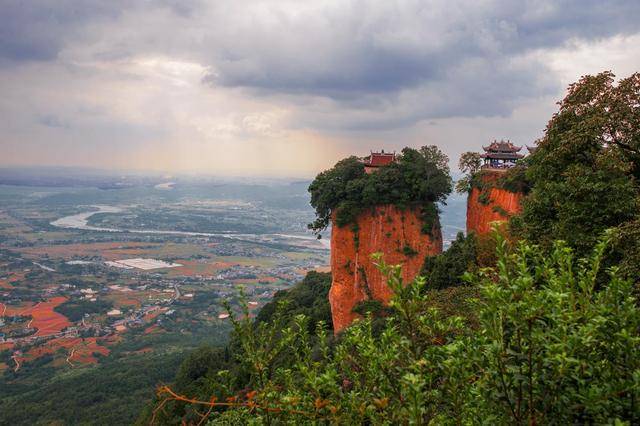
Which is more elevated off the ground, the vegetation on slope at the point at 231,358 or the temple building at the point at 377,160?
the temple building at the point at 377,160

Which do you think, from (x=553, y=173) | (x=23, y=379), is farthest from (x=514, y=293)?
(x=23, y=379)

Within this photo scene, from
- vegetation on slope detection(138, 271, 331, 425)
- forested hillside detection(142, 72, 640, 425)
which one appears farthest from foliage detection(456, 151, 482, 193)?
forested hillside detection(142, 72, 640, 425)

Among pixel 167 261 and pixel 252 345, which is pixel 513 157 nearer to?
pixel 252 345

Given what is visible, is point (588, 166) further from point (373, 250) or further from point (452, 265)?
point (373, 250)

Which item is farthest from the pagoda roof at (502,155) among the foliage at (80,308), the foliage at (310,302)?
the foliage at (80,308)

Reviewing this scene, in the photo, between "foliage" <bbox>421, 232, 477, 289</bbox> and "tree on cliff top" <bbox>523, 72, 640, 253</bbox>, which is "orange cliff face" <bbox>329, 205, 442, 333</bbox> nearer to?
"foliage" <bbox>421, 232, 477, 289</bbox>

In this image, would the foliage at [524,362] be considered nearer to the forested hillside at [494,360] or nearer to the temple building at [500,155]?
the forested hillside at [494,360]

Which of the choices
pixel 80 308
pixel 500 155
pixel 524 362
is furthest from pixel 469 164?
pixel 80 308
